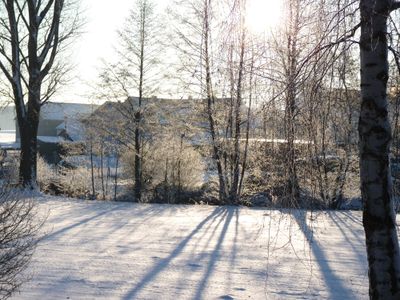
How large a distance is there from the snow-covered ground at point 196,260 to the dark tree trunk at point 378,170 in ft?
2.19

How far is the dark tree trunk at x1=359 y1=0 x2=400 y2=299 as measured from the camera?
3.77 meters

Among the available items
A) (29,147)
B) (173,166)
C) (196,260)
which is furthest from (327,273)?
(173,166)

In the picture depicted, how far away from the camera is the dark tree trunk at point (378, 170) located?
12.4ft

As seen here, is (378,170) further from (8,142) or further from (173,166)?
(8,142)

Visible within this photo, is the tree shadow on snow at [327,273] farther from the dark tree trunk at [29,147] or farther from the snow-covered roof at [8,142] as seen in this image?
the snow-covered roof at [8,142]

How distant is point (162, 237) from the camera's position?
29.9 ft

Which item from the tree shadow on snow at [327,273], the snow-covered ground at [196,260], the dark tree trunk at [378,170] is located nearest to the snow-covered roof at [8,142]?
the snow-covered ground at [196,260]

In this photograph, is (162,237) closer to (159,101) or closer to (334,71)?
(334,71)

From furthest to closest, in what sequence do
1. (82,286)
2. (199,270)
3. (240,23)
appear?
(199,270) < (82,286) < (240,23)

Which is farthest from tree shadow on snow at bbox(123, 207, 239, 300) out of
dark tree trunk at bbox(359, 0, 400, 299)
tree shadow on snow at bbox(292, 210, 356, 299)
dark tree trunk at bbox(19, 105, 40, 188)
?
dark tree trunk at bbox(19, 105, 40, 188)

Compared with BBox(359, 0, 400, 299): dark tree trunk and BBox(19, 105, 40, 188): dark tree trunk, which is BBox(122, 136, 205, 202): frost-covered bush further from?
BBox(359, 0, 400, 299): dark tree trunk

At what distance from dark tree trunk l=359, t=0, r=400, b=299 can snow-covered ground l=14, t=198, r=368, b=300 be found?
26.2 inches

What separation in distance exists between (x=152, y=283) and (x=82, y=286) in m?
0.86

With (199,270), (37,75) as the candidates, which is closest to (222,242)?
(199,270)
